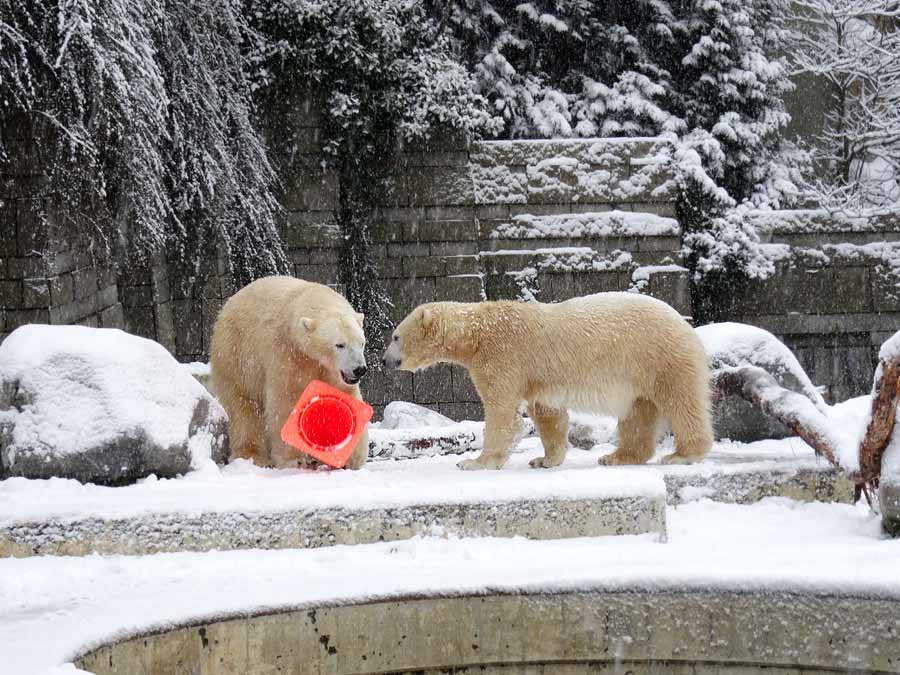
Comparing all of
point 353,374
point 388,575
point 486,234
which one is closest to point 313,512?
point 388,575

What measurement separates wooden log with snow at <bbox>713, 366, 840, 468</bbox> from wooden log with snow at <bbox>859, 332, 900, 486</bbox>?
25 cm

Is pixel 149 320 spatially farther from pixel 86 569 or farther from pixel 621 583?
pixel 621 583

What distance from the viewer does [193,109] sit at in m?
6.70

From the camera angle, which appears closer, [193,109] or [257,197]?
[193,109]

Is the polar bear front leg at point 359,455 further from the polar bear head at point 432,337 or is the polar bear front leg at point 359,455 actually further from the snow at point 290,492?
the snow at point 290,492

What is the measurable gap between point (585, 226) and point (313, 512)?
17.7 ft

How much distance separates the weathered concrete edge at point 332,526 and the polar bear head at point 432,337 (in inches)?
38.4

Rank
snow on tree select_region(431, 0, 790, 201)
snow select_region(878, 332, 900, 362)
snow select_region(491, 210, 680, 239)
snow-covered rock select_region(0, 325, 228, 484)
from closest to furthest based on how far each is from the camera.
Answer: snow select_region(878, 332, 900, 362), snow-covered rock select_region(0, 325, 228, 484), snow select_region(491, 210, 680, 239), snow on tree select_region(431, 0, 790, 201)

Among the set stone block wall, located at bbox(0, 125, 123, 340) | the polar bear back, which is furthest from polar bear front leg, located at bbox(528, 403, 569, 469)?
stone block wall, located at bbox(0, 125, 123, 340)

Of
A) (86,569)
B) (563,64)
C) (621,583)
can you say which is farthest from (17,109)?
(563,64)

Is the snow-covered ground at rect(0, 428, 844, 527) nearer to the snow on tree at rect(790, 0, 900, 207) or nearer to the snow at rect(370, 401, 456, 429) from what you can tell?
the snow at rect(370, 401, 456, 429)

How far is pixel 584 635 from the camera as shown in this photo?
269 centimetres

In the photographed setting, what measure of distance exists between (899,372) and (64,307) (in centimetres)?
422

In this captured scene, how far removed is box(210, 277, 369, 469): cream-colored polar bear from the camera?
3.83 metres
